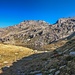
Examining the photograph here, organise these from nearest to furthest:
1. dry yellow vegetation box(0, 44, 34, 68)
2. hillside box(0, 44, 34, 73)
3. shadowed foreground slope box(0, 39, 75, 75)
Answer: shadowed foreground slope box(0, 39, 75, 75)
hillside box(0, 44, 34, 73)
dry yellow vegetation box(0, 44, 34, 68)

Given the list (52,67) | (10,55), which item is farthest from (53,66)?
(10,55)

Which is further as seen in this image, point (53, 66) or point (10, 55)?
point (10, 55)

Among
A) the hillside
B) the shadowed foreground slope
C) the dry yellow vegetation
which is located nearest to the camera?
the shadowed foreground slope

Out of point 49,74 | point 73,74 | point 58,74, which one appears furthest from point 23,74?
point 73,74

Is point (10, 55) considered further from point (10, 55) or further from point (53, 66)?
point (53, 66)

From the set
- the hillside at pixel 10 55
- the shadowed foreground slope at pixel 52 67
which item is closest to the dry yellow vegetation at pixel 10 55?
the hillside at pixel 10 55

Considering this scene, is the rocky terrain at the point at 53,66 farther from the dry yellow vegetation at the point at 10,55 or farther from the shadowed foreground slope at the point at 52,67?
the dry yellow vegetation at the point at 10,55

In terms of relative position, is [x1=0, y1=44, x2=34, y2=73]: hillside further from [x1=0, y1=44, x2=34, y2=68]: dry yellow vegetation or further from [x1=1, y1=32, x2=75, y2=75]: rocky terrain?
[x1=1, y1=32, x2=75, y2=75]: rocky terrain

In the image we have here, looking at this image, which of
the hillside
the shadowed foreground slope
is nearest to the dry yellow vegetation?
the hillside

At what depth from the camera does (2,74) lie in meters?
23.7

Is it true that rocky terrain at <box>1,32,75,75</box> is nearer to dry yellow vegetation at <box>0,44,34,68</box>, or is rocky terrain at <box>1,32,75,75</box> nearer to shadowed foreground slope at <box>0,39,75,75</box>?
shadowed foreground slope at <box>0,39,75,75</box>

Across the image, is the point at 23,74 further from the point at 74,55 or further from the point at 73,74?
the point at 73,74

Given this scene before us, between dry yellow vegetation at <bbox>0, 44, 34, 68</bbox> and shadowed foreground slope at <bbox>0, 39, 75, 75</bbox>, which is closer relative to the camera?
shadowed foreground slope at <bbox>0, 39, 75, 75</bbox>

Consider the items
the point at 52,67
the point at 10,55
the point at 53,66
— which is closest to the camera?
the point at 52,67
